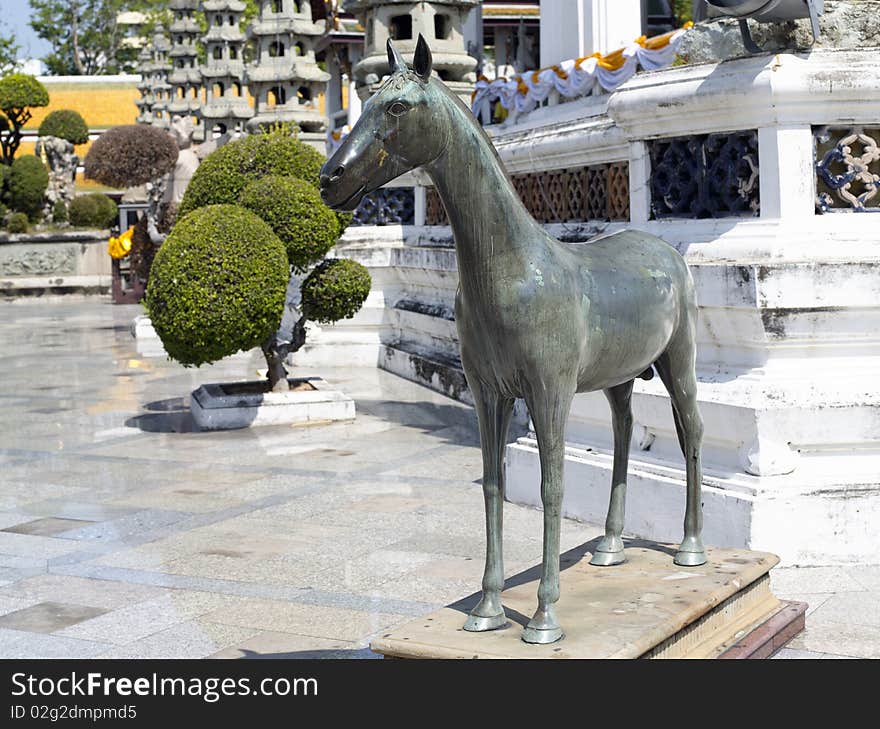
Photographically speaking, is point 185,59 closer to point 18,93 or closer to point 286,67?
point 18,93

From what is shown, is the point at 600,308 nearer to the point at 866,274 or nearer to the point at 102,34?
the point at 866,274

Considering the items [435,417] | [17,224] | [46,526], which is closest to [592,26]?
[435,417]

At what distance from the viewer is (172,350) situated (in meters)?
9.27

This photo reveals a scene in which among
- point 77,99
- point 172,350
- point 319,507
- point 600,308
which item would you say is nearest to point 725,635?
point 600,308

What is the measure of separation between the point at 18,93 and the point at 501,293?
113 ft

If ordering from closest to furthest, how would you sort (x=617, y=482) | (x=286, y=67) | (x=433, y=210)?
(x=617, y=482) < (x=433, y=210) < (x=286, y=67)

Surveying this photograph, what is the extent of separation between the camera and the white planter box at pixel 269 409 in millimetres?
9820

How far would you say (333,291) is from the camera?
1023 cm

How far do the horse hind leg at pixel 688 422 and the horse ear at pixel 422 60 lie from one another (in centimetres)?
148

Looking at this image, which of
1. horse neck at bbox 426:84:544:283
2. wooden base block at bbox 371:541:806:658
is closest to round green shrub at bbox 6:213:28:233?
wooden base block at bbox 371:541:806:658

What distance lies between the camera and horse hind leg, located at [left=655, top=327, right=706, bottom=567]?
14.8ft

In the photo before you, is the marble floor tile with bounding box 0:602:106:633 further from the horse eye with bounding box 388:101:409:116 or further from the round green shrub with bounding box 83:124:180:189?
the round green shrub with bounding box 83:124:180:189

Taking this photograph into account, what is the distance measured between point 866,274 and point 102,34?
175 ft

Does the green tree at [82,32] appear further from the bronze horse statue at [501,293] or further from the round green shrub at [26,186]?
the bronze horse statue at [501,293]
